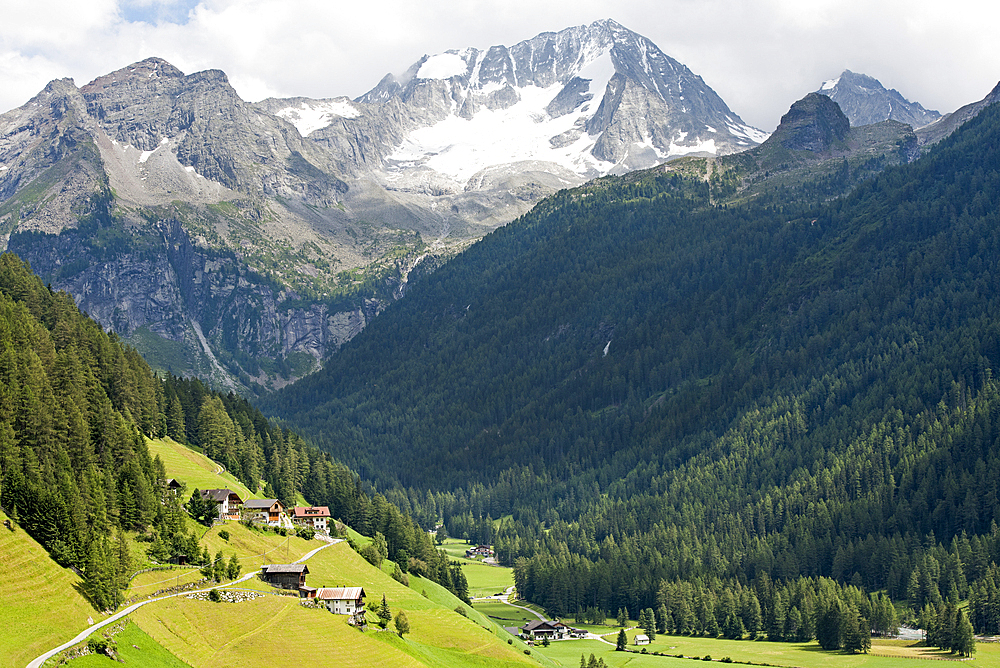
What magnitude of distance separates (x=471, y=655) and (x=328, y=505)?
6613 cm

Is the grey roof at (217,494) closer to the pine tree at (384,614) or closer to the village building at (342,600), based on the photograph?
the village building at (342,600)

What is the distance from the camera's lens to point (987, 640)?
520 feet

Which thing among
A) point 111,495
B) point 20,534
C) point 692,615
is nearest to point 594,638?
point 692,615

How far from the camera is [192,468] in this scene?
152625 millimetres

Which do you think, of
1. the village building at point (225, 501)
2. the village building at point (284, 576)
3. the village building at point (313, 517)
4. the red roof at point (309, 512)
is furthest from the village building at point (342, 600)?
the red roof at point (309, 512)

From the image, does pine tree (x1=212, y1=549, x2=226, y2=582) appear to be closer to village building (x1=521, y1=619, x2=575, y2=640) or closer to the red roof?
the red roof

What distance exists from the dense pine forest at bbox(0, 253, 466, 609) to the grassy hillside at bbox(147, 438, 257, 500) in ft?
14.4

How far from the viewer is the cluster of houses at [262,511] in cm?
13550

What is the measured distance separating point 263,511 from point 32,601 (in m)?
59.2

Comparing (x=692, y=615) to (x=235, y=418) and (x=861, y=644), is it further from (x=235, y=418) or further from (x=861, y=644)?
(x=235, y=418)

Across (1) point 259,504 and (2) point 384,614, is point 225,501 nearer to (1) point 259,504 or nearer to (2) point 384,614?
(1) point 259,504

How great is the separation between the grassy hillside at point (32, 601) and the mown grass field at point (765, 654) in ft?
Result: 256

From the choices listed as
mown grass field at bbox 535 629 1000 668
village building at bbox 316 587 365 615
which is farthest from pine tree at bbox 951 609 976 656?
village building at bbox 316 587 365 615

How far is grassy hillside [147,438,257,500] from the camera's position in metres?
144
